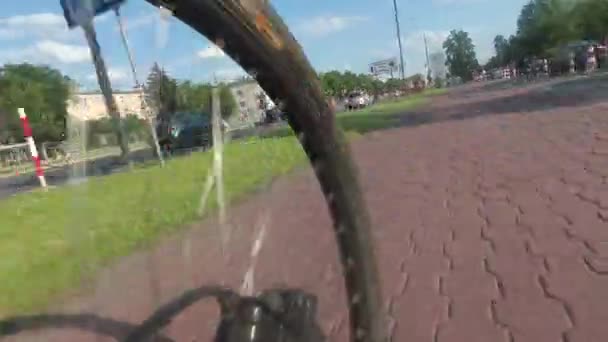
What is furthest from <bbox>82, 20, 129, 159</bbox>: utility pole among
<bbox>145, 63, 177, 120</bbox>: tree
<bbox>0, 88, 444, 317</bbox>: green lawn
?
<bbox>0, 88, 444, 317</bbox>: green lawn

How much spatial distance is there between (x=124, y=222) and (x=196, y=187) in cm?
188

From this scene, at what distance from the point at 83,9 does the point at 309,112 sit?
700mm

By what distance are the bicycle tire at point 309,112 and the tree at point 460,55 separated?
338 feet

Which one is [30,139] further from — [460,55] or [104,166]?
[460,55]

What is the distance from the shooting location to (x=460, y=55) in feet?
337

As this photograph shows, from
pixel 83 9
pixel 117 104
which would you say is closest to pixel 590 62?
pixel 117 104

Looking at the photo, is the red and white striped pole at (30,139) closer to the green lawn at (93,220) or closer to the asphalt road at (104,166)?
the asphalt road at (104,166)

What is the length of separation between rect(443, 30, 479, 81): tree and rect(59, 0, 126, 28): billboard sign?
103m

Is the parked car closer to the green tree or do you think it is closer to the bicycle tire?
the green tree

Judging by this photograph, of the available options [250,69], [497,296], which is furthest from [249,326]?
[497,296]

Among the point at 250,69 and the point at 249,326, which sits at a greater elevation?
the point at 250,69

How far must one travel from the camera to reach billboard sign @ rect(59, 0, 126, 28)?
1.28 metres

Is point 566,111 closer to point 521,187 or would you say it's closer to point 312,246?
point 521,187

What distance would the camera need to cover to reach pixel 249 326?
1.18 metres
